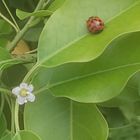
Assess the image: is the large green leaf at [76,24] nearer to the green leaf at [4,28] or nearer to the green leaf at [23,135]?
the green leaf at [23,135]

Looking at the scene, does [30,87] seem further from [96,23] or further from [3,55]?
[96,23]

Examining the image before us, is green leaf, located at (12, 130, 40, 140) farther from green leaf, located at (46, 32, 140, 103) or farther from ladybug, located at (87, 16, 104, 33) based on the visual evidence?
ladybug, located at (87, 16, 104, 33)

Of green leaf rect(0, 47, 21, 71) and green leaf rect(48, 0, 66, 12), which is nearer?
green leaf rect(0, 47, 21, 71)

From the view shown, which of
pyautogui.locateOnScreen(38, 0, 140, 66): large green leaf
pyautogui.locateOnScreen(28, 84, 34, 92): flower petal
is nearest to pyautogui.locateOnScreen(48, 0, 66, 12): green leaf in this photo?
pyautogui.locateOnScreen(38, 0, 140, 66): large green leaf

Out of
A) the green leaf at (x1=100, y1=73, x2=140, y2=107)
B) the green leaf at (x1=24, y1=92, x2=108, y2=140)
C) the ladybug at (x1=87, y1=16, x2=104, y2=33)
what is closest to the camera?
the ladybug at (x1=87, y1=16, x2=104, y2=33)

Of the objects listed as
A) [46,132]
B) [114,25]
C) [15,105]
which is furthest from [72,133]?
[114,25]

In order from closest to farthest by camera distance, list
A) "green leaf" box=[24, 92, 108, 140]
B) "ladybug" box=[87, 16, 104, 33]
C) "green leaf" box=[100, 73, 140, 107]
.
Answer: "ladybug" box=[87, 16, 104, 33]
"green leaf" box=[24, 92, 108, 140]
"green leaf" box=[100, 73, 140, 107]

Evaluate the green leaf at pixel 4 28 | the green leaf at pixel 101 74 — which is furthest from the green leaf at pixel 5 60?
the green leaf at pixel 4 28

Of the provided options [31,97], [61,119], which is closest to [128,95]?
[61,119]

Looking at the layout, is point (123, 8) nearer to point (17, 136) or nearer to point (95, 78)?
point (95, 78)
